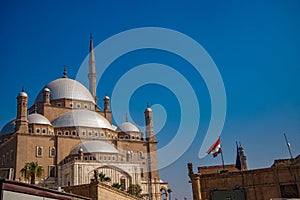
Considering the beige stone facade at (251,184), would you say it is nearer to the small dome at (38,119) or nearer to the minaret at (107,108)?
the small dome at (38,119)

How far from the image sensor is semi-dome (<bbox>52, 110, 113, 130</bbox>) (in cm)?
4578

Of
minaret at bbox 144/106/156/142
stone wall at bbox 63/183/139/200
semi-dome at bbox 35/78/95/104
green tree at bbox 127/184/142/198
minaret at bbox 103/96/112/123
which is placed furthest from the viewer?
minaret at bbox 103/96/112/123

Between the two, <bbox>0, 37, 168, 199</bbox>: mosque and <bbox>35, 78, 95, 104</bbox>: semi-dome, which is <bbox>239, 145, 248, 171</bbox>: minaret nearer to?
<bbox>0, 37, 168, 199</bbox>: mosque

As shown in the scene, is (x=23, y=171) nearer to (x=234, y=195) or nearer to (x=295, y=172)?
(x=234, y=195)

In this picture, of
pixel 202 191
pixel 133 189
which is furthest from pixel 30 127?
pixel 202 191

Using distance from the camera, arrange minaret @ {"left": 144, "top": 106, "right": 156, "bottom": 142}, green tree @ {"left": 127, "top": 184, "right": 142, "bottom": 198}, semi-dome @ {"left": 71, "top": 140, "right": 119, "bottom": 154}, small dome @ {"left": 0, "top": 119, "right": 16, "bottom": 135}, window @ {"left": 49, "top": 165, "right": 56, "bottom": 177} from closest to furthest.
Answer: green tree @ {"left": 127, "top": 184, "right": 142, "bottom": 198} → window @ {"left": 49, "top": 165, "right": 56, "bottom": 177} → semi-dome @ {"left": 71, "top": 140, "right": 119, "bottom": 154} → small dome @ {"left": 0, "top": 119, "right": 16, "bottom": 135} → minaret @ {"left": 144, "top": 106, "right": 156, "bottom": 142}

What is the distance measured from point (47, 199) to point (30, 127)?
36.6 m

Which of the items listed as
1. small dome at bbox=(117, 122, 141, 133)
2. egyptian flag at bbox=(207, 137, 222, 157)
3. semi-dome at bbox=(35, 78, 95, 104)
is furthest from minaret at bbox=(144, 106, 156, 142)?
egyptian flag at bbox=(207, 137, 222, 157)

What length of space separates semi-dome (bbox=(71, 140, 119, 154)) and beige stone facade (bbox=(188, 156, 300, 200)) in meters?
21.0

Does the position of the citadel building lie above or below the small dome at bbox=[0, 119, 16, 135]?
below

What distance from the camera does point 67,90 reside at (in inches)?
2019

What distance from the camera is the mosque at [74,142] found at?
40156mm

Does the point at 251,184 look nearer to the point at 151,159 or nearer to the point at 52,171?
the point at 52,171

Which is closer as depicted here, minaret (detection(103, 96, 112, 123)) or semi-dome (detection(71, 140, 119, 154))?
semi-dome (detection(71, 140, 119, 154))
